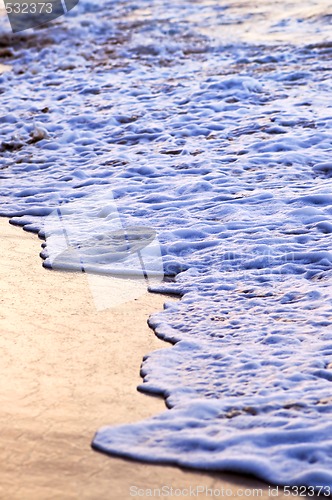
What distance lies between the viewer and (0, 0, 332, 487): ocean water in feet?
9.16

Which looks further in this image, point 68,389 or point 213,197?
point 213,197

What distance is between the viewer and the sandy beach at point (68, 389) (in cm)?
249

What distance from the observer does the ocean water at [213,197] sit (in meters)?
2.79

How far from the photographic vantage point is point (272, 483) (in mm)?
2484

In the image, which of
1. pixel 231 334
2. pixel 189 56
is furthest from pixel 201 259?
pixel 189 56

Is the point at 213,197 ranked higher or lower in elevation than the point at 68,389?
lower

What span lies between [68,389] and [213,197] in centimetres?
254

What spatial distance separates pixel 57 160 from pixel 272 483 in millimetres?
4367

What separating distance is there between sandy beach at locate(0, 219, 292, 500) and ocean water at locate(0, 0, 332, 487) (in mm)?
83

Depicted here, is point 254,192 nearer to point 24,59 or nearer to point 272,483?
point 272,483

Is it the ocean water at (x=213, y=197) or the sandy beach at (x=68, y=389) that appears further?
the ocean water at (x=213, y=197)

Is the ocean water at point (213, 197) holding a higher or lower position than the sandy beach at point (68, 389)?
lower

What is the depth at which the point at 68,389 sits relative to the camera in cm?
300

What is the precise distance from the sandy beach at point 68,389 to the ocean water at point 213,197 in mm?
83
